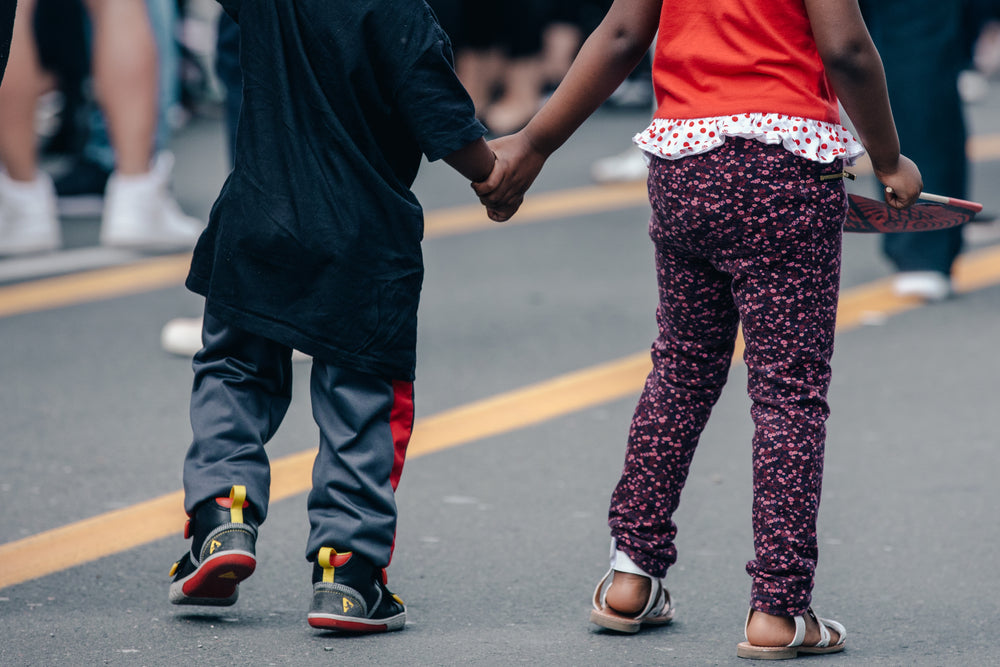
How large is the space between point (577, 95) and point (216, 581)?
0.99m

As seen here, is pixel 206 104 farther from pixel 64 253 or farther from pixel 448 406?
pixel 448 406

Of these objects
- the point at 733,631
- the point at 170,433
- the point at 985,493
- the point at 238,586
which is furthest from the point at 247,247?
the point at 985,493

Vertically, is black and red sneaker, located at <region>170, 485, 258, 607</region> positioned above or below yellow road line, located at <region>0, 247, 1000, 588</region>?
above

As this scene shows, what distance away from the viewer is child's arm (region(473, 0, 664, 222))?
8.77ft

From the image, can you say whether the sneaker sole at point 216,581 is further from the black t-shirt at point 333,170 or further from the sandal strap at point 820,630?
the sandal strap at point 820,630

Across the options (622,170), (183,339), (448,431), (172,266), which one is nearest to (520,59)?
(622,170)

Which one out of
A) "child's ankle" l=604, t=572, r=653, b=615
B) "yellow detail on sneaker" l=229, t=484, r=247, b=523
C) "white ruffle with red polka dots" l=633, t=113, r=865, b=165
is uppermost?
"white ruffle with red polka dots" l=633, t=113, r=865, b=165

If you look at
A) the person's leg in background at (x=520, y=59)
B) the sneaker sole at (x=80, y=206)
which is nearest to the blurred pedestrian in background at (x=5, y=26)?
the sneaker sole at (x=80, y=206)

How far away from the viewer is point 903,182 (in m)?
2.51

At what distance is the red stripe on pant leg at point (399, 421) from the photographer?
2670 millimetres

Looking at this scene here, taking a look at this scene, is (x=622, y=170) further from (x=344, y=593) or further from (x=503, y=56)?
(x=344, y=593)

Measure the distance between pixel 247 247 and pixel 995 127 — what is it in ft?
26.0

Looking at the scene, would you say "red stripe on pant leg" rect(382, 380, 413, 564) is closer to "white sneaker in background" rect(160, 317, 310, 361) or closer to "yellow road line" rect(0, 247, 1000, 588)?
"yellow road line" rect(0, 247, 1000, 588)

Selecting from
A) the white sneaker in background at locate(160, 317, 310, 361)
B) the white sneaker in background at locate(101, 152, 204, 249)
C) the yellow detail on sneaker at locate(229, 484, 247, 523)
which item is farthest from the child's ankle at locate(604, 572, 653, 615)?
the white sneaker in background at locate(101, 152, 204, 249)
